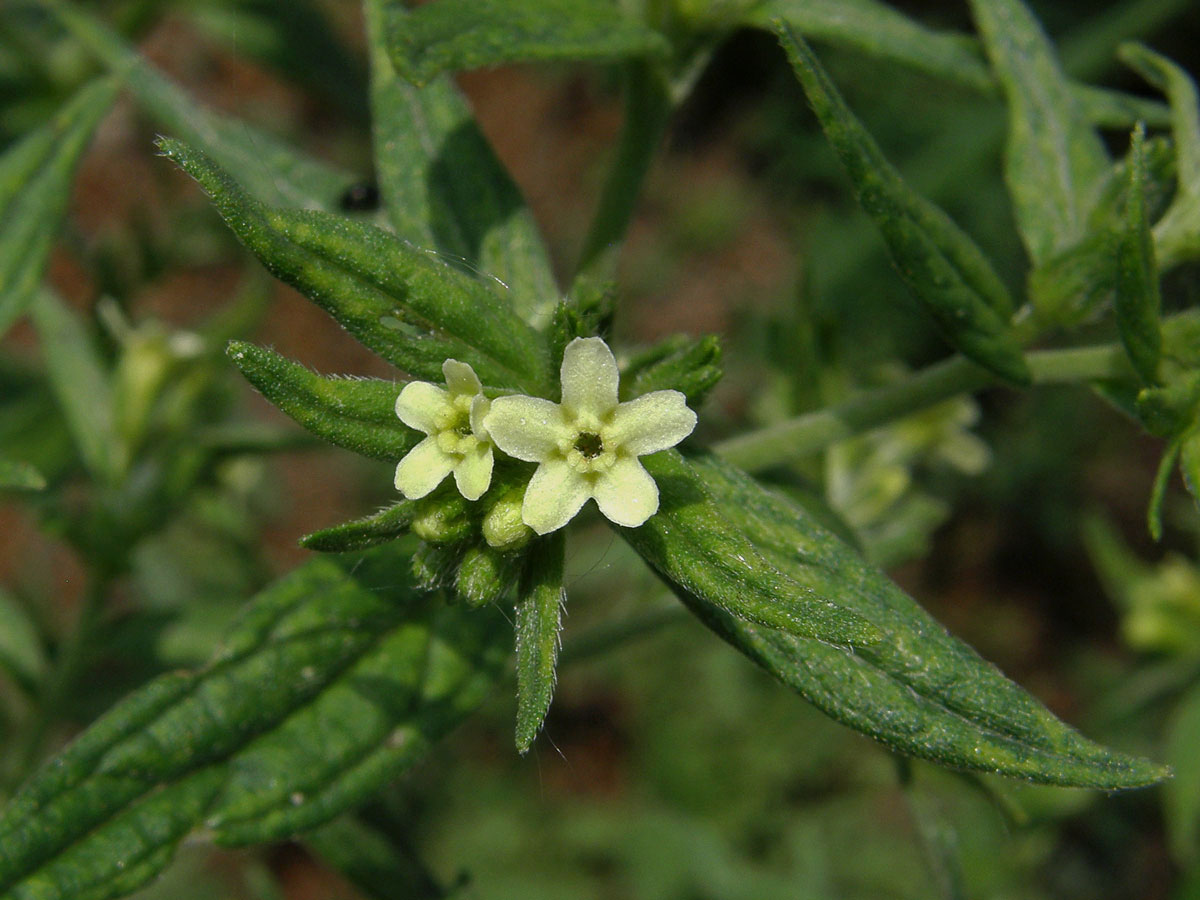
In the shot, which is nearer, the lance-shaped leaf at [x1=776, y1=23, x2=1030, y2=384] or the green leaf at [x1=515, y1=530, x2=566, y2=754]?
the green leaf at [x1=515, y1=530, x2=566, y2=754]

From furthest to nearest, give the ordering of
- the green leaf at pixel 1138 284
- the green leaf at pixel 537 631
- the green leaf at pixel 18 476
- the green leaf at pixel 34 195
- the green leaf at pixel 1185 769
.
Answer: the green leaf at pixel 1185 769
the green leaf at pixel 34 195
the green leaf at pixel 18 476
the green leaf at pixel 1138 284
the green leaf at pixel 537 631

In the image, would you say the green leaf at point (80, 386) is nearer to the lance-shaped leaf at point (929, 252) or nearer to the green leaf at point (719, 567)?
the green leaf at point (719, 567)

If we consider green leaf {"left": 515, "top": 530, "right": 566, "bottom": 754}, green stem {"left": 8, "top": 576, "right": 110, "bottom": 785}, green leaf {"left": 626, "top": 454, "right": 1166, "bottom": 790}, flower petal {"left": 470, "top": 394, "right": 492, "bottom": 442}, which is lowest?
green stem {"left": 8, "top": 576, "right": 110, "bottom": 785}

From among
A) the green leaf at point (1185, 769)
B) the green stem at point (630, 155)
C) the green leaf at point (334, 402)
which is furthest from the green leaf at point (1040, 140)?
the green leaf at point (1185, 769)

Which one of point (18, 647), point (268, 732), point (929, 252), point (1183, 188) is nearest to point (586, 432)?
point (929, 252)

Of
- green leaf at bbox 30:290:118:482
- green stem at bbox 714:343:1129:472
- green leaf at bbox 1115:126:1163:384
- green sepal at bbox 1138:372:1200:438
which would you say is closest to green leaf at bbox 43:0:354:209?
green leaf at bbox 30:290:118:482

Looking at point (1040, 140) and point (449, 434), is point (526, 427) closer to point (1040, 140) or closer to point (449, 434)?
point (449, 434)

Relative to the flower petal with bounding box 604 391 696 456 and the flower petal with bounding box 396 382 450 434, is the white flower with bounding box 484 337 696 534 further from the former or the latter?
the flower petal with bounding box 396 382 450 434
